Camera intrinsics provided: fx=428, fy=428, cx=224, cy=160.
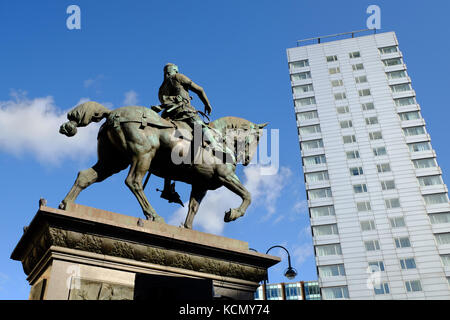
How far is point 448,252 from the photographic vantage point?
5688 centimetres

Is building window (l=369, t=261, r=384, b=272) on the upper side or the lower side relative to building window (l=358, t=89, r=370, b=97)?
lower

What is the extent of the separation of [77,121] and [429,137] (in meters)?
66.7

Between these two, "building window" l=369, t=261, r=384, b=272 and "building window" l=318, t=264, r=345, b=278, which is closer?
"building window" l=369, t=261, r=384, b=272

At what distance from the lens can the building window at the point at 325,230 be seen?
6156cm

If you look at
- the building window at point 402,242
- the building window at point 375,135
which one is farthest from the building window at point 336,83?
the building window at point 402,242

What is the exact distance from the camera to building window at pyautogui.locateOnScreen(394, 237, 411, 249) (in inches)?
2302

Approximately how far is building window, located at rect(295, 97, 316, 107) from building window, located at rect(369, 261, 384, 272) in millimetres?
28280

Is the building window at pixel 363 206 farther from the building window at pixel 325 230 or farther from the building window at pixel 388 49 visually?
the building window at pixel 388 49

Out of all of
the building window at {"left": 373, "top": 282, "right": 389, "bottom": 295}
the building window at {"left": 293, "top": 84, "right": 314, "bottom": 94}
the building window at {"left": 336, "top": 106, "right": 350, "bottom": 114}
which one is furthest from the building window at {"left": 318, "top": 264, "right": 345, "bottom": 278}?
the building window at {"left": 293, "top": 84, "right": 314, "bottom": 94}

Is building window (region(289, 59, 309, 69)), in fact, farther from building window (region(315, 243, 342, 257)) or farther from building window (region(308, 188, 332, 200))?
building window (region(315, 243, 342, 257))

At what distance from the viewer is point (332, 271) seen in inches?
2312
